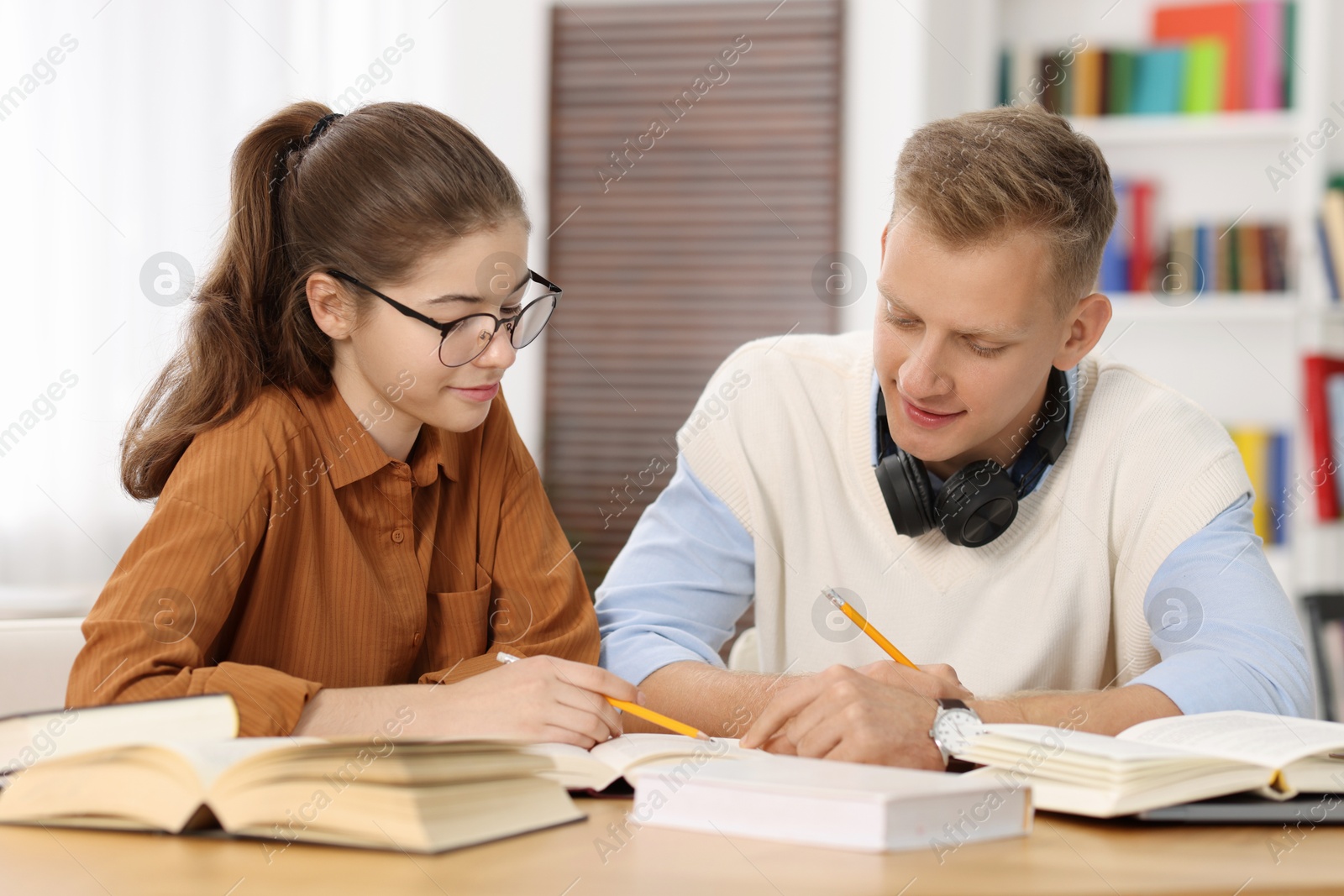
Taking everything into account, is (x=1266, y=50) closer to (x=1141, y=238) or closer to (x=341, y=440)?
(x=1141, y=238)

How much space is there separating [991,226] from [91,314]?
2.62m

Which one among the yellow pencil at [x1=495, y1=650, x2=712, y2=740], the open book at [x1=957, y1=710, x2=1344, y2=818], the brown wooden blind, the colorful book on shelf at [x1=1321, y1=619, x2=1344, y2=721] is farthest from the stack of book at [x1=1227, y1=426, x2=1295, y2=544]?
the yellow pencil at [x1=495, y1=650, x2=712, y2=740]

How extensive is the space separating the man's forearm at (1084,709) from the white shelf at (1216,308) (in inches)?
98.5

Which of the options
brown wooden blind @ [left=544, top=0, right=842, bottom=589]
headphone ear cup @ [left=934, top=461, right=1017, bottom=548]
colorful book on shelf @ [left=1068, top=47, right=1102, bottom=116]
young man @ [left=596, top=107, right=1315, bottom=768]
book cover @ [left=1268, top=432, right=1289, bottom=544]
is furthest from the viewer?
brown wooden blind @ [left=544, top=0, right=842, bottom=589]

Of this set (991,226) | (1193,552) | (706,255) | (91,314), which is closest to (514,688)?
(991,226)

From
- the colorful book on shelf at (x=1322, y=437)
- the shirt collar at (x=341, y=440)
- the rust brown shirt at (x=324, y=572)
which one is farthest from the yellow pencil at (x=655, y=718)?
the colorful book on shelf at (x=1322, y=437)

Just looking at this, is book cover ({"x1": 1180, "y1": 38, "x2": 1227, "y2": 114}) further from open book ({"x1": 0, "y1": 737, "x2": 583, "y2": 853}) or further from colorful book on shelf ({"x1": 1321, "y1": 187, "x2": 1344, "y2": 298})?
open book ({"x1": 0, "y1": 737, "x2": 583, "y2": 853})

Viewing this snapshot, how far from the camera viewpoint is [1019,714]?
118cm

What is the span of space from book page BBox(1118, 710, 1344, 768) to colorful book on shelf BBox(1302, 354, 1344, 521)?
266cm

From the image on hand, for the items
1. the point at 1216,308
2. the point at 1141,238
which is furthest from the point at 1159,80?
the point at 1216,308

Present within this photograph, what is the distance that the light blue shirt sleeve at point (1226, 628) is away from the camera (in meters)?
1.26

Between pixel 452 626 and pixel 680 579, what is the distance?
1.02 feet

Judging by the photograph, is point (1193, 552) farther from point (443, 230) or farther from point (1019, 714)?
point (443, 230)

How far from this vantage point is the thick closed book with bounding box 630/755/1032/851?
2.52ft
